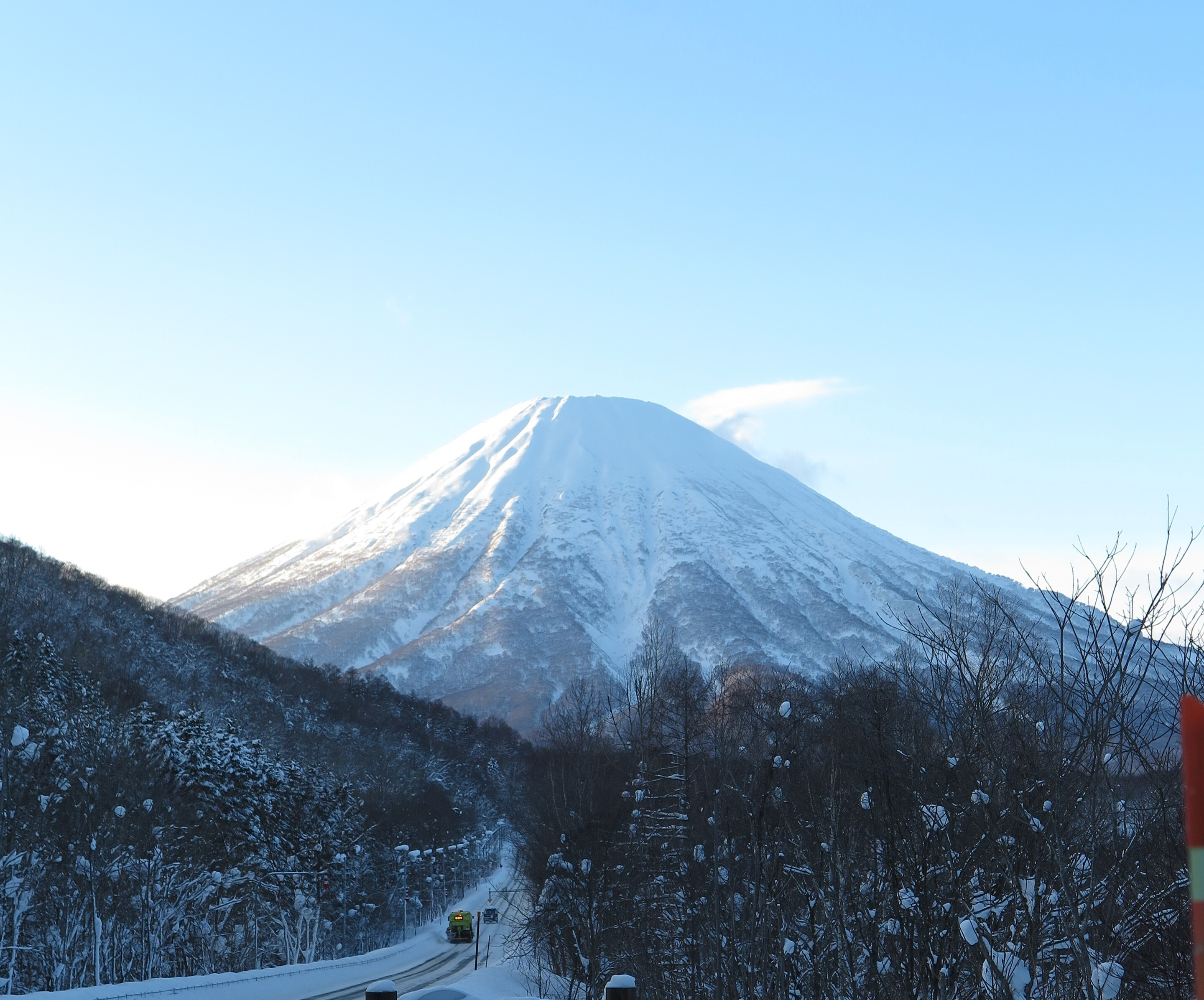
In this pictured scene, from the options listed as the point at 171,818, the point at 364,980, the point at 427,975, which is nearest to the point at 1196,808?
the point at 171,818

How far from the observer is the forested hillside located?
2527 cm

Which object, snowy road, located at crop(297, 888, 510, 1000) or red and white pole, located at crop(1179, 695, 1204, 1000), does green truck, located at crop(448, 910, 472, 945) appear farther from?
red and white pole, located at crop(1179, 695, 1204, 1000)

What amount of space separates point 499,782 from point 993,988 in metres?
95.8

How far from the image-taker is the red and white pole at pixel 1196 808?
1.71 meters

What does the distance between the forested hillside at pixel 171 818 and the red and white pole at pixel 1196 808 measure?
2374cm

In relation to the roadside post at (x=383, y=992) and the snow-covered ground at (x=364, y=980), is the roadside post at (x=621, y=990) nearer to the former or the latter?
the roadside post at (x=383, y=992)

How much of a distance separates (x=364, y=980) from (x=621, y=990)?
32486 mm

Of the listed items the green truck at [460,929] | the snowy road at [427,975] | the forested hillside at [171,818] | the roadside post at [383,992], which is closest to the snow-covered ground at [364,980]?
the snowy road at [427,975]

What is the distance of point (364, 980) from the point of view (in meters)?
34.2

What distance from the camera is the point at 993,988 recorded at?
838 cm

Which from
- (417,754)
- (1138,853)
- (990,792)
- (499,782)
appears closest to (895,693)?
(1138,853)

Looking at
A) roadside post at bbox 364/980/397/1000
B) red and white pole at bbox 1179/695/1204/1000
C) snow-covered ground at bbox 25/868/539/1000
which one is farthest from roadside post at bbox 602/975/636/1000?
red and white pole at bbox 1179/695/1204/1000

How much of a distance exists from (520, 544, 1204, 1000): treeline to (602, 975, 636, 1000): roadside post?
8.61 feet

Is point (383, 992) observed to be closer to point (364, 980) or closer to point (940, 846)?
point (940, 846)
